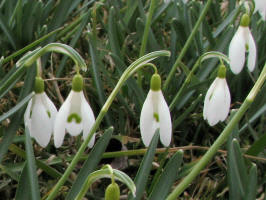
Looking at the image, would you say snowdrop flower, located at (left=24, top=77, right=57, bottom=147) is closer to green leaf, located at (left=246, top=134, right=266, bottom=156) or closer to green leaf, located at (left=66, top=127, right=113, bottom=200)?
green leaf, located at (left=66, top=127, right=113, bottom=200)

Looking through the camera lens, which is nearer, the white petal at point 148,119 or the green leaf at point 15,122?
the white petal at point 148,119

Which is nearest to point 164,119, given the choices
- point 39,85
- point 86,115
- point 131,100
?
point 86,115

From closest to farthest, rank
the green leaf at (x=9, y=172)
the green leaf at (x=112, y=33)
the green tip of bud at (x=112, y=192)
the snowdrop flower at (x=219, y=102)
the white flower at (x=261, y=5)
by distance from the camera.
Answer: the green tip of bud at (x=112, y=192)
the snowdrop flower at (x=219, y=102)
the green leaf at (x=9, y=172)
the white flower at (x=261, y=5)
the green leaf at (x=112, y=33)

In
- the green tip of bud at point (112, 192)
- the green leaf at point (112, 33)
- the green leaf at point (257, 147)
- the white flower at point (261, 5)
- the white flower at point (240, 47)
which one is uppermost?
the white flower at point (261, 5)

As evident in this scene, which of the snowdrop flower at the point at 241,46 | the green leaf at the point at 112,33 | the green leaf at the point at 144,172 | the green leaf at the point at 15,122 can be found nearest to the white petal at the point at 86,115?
the green leaf at the point at 144,172

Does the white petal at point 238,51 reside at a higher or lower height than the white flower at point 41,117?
higher

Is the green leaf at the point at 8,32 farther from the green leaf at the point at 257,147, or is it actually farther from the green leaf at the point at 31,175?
the green leaf at the point at 257,147

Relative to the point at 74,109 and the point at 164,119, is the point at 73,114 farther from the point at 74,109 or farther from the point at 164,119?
the point at 164,119
